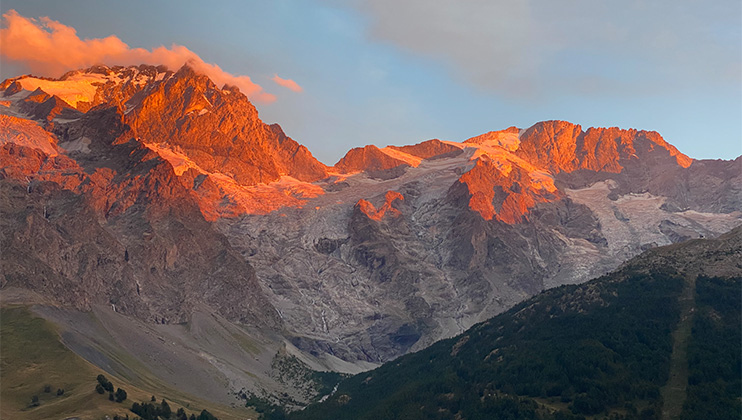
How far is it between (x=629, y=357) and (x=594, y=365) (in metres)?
8.89

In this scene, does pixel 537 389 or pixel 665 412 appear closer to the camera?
pixel 665 412

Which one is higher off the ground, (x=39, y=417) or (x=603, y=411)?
(x=603, y=411)

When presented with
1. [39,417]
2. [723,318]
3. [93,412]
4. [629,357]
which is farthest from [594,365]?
[39,417]

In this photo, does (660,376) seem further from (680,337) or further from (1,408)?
(1,408)

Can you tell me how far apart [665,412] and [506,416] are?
37987mm

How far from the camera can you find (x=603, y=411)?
175 m

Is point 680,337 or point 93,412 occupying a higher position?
point 680,337

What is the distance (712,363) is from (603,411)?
1094 inches

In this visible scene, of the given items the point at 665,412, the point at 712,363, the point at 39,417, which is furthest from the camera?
the point at 39,417

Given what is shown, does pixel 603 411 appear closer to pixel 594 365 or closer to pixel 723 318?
pixel 594 365

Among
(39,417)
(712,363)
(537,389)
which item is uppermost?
(712,363)

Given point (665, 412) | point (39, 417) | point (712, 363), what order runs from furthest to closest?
point (39, 417) → point (712, 363) → point (665, 412)

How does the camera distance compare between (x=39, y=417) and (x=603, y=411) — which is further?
(x=39, y=417)

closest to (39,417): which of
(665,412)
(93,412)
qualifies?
(93,412)
